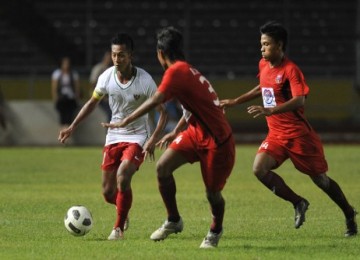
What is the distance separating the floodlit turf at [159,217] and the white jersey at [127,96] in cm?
107

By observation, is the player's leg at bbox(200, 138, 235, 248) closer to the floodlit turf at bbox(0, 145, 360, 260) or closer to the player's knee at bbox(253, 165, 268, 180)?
the floodlit turf at bbox(0, 145, 360, 260)

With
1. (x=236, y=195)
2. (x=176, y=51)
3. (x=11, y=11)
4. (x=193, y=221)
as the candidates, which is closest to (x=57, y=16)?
(x=11, y=11)

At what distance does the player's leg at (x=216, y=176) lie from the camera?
1014 centimetres

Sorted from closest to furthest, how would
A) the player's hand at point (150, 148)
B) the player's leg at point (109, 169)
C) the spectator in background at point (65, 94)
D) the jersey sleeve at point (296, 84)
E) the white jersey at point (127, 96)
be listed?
the player's hand at point (150, 148) < the jersey sleeve at point (296, 84) < the white jersey at point (127, 96) < the player's leg at point (109, 169) < the spectator in background at point (65, 94)

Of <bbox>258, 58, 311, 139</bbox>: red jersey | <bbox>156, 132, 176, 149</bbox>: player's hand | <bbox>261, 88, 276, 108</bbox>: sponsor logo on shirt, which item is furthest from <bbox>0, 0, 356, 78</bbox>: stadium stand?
<bbox>156, 132, 176, 149</bbox>: player's hand

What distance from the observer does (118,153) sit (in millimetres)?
11719

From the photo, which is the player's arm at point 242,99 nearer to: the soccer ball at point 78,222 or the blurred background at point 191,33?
the soccer ball at point 78,222

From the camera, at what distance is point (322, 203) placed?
15.3 metres

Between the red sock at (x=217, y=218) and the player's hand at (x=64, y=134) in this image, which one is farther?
the player's hand at (x=64, y=134)

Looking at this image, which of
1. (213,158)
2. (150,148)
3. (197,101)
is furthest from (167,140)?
(197,101)

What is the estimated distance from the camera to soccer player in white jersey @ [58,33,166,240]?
11250 mm

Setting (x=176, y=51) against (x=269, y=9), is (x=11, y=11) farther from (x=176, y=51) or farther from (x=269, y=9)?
(x=176, y=51)

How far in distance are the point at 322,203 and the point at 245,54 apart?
20840 mm

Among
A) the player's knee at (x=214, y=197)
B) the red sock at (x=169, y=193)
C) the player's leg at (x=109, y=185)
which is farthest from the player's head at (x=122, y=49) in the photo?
the player's knee at (x=214, y=197)
